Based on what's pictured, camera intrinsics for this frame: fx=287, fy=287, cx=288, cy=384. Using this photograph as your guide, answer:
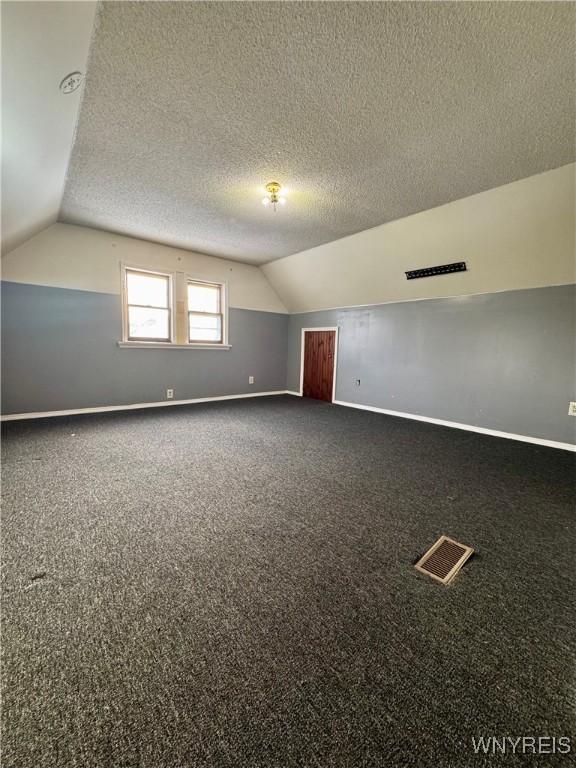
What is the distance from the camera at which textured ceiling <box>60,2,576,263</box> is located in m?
1.38

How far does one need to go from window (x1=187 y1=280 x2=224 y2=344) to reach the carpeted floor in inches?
131

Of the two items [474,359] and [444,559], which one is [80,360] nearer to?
[444,559]

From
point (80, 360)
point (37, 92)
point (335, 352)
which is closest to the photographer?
point (37, 92)

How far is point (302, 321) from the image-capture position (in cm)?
657

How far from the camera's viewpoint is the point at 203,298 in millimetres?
5457

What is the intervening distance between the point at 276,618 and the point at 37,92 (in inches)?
114

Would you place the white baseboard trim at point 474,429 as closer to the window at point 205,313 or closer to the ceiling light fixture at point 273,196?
the window at point 205,313

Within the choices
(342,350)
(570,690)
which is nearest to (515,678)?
(570,690)

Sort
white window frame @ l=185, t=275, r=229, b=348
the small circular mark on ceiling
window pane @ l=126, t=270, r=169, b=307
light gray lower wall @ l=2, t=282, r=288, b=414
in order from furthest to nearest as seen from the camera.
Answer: white window frame @ l=185, t=275, r=229, b=348 → window pane @ l=126, t=270, r=169, b=307 → light gray lower wall @ l=2, t=282, r=288, b=414 → the small circular mark on ceiling

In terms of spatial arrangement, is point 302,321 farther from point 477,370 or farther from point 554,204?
point 554,204

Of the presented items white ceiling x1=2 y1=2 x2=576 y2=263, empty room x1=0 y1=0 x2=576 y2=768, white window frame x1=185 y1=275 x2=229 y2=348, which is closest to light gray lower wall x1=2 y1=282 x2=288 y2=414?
empty room x1=0 y1=0 x2=576 y2=768

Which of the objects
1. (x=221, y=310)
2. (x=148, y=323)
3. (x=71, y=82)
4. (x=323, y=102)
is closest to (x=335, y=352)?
(x=221, y=310)

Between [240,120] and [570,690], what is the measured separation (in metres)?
3.33

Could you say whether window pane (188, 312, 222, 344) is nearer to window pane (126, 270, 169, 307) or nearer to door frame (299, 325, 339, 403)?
window pane (126, 270, 169, 307)
